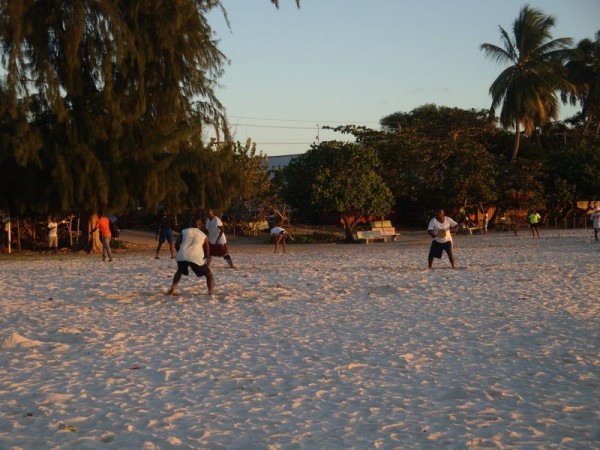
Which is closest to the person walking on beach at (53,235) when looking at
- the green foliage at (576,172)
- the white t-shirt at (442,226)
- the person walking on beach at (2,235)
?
the person walking on beach at (2,235)

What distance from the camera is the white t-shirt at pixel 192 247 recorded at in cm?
1335

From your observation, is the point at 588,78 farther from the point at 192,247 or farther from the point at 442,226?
the point at 192,247

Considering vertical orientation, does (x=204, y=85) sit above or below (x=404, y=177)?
above

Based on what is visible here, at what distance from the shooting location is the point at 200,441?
5461 millimetres

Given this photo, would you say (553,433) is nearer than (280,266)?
Yes

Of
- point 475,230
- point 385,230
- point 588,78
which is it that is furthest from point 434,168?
point 588,78

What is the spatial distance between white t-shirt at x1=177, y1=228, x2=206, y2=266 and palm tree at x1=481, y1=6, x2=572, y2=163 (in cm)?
3870

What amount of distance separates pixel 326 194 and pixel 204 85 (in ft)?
26.8

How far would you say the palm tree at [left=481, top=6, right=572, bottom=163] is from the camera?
1937 inches

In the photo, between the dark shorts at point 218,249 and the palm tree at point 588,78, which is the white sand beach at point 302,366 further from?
the palm tree at point 588,78

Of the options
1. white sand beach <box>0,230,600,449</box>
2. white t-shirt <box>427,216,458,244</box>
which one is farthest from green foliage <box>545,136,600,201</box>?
white sand beach <box>0,230,600,449</box>

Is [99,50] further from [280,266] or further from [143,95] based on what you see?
[280,266]

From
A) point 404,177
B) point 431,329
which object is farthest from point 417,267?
point 404,177

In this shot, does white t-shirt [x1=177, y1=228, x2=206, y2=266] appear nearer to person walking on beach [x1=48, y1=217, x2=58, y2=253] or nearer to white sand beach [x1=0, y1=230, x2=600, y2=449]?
white sand beach [x1=0, y1=230, x2=600, y2=449]
